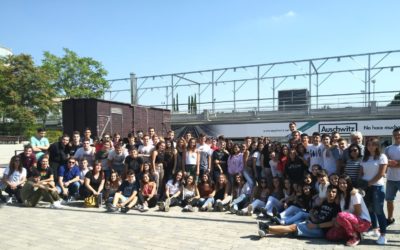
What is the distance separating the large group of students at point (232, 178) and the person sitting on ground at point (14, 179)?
0.02 m

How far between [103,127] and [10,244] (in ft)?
33.2

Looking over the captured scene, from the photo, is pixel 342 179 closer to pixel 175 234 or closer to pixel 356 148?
pixel 356 148

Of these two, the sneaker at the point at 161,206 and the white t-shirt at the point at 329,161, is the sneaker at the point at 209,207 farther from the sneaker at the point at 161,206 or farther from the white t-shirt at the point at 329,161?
the white t-shirt at the point at 329,161

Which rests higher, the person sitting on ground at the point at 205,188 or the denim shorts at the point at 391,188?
the denim shorts at the point at 391,188

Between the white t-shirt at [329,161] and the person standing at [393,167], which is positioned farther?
the white t-shirt at [329,161]

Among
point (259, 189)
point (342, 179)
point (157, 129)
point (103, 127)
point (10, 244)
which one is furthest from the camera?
point (157, 129)

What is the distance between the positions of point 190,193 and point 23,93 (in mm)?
34238

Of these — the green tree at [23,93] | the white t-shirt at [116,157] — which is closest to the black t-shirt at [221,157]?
the white t-shirt at [116,157]

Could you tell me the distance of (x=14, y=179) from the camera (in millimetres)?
10141

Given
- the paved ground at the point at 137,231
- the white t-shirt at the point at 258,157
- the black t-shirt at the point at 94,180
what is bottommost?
the paved ground at the point at 137,231

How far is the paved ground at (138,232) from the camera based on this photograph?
19.5 feet

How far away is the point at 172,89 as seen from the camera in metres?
35.4

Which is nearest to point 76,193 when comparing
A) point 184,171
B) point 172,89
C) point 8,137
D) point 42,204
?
point 42,204

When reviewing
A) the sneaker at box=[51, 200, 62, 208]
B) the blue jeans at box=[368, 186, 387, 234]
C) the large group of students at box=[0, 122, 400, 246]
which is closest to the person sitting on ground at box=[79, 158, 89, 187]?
the large group of students at box=[0, 122, 400, 246]
